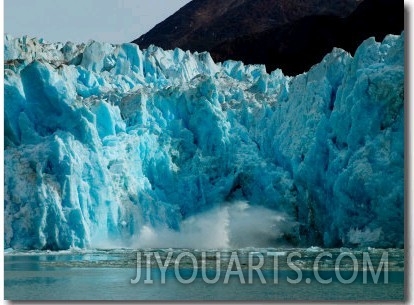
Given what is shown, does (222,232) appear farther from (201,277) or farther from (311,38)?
(311,38)

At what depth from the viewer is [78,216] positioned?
12961mm

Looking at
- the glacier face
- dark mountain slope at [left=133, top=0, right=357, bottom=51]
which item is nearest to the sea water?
the glacier face

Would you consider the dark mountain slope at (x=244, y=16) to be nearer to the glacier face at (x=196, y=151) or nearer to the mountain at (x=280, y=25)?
the mountain at (x=280, y=25)

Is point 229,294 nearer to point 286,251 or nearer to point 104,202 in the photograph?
point 286,251

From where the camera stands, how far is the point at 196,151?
15.4 metres

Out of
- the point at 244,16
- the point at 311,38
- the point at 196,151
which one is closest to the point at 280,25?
the point at 244,16

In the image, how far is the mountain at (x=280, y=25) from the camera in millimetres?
12766

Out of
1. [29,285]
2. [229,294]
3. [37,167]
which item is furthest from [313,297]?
[37,167]

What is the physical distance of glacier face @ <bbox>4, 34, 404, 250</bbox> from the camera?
41.2 ft

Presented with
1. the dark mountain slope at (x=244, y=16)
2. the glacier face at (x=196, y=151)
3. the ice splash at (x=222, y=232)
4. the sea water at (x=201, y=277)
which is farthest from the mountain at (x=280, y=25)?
the sea water at (x=201, y=277)

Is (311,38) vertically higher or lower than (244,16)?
lower

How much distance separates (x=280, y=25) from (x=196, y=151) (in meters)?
2.90

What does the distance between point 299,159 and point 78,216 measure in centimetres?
386

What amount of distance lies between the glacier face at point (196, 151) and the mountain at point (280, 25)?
51 cm
